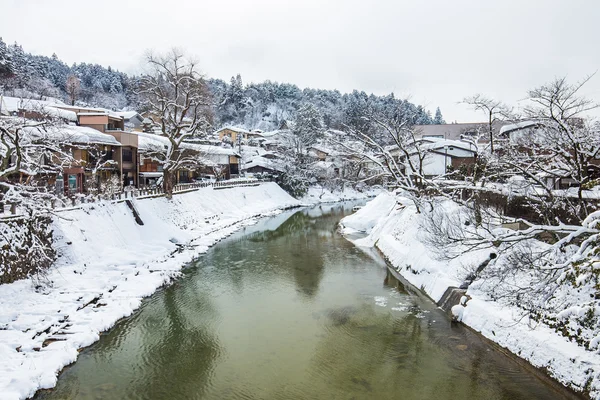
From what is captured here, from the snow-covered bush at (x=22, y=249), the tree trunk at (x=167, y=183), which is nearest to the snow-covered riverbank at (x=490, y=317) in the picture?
the snow-covered bush at (x=22, y=249)

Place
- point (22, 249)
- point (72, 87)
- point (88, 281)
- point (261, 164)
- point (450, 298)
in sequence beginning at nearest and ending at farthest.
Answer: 1. point (450, 298)
2. point (22, 249)
3. point (88, 281)
4. point (261, 164)
5. point (72, 87)

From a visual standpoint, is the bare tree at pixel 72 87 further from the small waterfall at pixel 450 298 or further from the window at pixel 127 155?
the small waterfall at pixel 450 298

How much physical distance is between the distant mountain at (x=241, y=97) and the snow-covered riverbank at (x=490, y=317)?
4213cm

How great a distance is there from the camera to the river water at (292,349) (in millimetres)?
6902

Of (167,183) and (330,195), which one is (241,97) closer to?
(330,195)

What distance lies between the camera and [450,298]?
1076 cm

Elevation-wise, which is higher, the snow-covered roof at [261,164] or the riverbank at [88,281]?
the snow-covered roof at [261,164]

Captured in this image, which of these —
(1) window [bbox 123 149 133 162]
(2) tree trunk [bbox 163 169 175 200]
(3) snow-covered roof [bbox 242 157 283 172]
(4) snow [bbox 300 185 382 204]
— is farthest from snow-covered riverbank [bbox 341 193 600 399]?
(3) snow-covered roof [bbox 242 157 283 172]

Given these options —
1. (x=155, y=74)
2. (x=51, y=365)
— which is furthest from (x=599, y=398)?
(x=155, y=74)

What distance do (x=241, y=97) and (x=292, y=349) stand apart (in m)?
76.6

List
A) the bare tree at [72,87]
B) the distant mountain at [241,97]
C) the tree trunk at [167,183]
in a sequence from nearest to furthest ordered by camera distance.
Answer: the tree trunk at [167,183] → the bare tree at [72,87] → the distant mountain at [241,97]

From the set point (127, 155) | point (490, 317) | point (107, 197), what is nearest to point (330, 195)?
point (127, 155)

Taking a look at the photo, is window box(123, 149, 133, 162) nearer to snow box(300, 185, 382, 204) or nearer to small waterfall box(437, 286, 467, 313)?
snow box(300, 185, 382, 204)

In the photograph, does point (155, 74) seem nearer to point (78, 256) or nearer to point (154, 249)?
point (154, 249)
